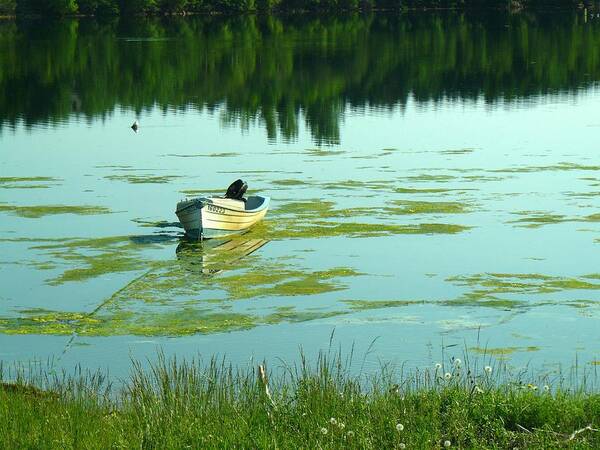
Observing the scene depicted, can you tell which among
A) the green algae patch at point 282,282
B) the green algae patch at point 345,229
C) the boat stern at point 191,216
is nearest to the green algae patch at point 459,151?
the green algae patch at point 345,229

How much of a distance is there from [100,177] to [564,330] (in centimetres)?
1449

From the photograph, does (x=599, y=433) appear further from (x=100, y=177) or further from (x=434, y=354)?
(x=100, y=177)

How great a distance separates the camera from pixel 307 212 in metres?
21.8

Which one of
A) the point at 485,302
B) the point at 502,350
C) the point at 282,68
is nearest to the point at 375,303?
the point at 485,302

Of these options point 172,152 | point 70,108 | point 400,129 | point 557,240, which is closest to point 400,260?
point 557,240

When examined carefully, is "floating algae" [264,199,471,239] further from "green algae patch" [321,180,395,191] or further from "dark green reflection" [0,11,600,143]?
"dark green reflection" [0,11,600,143]

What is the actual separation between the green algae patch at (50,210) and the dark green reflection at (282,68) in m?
10.7

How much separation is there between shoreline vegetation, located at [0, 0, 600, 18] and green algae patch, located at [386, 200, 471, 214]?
231 ft

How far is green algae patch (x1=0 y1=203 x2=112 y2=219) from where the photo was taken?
2200 centimetres

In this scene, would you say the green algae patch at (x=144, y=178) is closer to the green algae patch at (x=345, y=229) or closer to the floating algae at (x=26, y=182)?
the floating algae at (x=26, y=182)

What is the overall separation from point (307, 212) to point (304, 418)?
13.1 m

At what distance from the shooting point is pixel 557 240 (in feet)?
63.2

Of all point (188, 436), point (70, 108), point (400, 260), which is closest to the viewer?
point (188, 436)

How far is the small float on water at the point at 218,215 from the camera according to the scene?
63.5 ft
